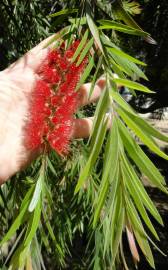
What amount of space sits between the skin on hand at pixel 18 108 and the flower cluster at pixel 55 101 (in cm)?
9

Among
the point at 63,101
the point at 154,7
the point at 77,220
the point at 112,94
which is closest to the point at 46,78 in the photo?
the point at 63,101

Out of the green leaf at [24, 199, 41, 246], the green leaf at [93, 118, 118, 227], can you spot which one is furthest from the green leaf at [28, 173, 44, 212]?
the green leaf at [93, 118, 118, 227]

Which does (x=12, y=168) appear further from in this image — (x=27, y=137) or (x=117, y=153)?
(x=117, y=153)

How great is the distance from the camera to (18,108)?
874 mm

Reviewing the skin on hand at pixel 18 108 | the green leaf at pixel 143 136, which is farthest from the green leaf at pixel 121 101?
the skin on hand at pixel 18 108

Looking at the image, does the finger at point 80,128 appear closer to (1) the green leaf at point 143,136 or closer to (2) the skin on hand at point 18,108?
(2) the skin on hand at point 18,108

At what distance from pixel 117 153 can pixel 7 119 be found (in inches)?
16.3

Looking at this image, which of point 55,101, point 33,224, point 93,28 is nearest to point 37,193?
point 33,224

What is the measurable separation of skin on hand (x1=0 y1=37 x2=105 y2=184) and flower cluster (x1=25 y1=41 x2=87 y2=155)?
9cm

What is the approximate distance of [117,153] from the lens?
1.65ft

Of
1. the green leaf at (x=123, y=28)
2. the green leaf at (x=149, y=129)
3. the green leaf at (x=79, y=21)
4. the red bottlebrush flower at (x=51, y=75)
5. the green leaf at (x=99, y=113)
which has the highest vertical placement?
the green leaf at (x=79, y=21)

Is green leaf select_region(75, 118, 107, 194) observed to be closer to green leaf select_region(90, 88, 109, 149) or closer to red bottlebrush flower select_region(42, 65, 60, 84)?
green leaf select_region(90, 88, 109, 149)

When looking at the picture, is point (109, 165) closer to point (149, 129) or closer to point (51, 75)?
point (149, 129)

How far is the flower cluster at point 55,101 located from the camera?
2.11 feet
